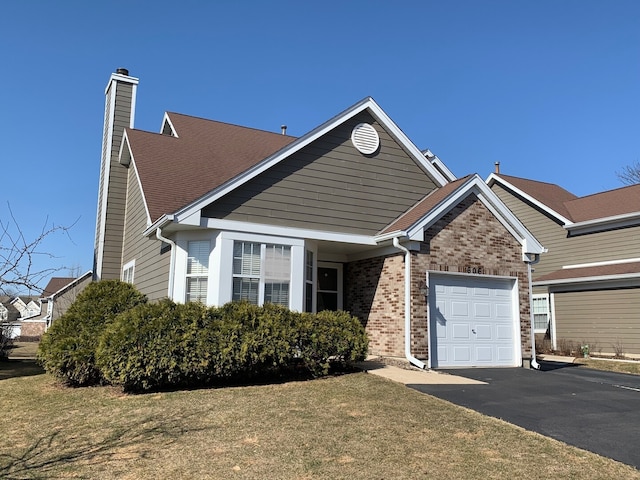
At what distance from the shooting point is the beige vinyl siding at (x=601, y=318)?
18016 millimetres

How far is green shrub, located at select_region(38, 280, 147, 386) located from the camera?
1003 cm

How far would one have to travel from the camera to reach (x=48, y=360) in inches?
404

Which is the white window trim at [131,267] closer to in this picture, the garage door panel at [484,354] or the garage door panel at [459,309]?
the garage door panel at [459,309]

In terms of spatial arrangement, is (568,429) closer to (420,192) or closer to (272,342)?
(272,342)

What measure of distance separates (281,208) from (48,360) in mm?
5792

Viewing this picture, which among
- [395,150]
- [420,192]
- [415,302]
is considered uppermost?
[395,150]

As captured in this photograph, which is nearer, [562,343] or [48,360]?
[48,360]

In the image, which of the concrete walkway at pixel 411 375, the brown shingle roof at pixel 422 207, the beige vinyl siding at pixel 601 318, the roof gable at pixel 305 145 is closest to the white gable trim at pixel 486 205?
the brown shingle roof at pixel 422 207

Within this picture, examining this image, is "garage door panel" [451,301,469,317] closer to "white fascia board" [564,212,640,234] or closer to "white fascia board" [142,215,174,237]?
"white fascia board" [142,215,174,237]

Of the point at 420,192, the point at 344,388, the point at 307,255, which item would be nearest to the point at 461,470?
the point at 344,388

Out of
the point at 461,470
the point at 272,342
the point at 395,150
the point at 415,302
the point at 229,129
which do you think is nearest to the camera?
the point at 461,470

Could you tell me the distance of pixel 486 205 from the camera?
13695mm

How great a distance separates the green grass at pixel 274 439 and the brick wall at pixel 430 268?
11.6 feet

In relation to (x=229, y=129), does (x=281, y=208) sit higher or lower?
lower
